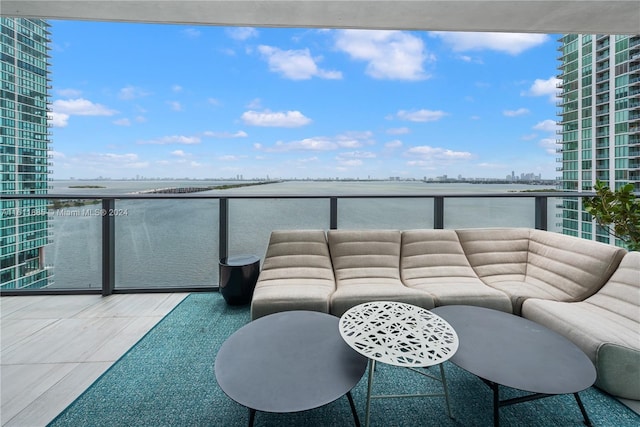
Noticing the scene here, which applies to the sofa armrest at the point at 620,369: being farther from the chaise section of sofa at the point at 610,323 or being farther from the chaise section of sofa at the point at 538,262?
the chaise section of sofa at the point at 538,262

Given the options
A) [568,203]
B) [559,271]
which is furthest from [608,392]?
[568,203]

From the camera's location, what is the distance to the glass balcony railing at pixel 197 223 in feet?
10.5

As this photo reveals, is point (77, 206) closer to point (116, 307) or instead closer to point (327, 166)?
point (116, 307)

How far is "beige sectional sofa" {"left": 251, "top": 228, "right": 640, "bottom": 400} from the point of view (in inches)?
64.8

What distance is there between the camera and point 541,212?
3.42 meters

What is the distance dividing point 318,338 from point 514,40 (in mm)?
5780

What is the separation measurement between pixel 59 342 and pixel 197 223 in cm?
160

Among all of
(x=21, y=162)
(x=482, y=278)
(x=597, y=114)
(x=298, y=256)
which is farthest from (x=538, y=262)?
(x=21, y=162)

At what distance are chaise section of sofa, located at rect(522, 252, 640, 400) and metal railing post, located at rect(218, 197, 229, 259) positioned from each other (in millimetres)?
2972

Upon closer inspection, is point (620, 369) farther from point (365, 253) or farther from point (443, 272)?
point (365, 253)

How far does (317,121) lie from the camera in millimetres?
8867

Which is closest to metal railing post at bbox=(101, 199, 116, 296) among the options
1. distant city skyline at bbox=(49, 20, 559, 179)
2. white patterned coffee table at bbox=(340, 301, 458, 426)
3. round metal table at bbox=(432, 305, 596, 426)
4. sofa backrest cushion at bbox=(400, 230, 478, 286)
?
distant city skyline at bbox=(49, 20, 559, 179)

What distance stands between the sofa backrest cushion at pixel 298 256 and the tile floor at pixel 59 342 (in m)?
1.14

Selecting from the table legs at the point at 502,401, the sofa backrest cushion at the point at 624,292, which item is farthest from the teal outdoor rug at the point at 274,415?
the sofa backrest cushion at the point at 624,292
